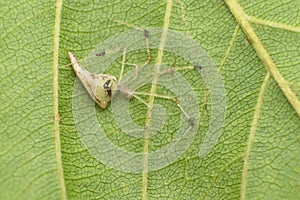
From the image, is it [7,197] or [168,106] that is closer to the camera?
[7,197]

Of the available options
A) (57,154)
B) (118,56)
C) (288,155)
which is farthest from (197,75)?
(57,154)

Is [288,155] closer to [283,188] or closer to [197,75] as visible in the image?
[283,188]

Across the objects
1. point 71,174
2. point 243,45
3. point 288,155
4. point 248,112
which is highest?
point 243,45

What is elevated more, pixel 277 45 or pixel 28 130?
pixel 277 45

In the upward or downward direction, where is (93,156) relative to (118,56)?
downward

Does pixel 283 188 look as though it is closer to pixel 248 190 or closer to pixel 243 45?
pixel 248 190

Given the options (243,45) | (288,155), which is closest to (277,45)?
(243,45)
